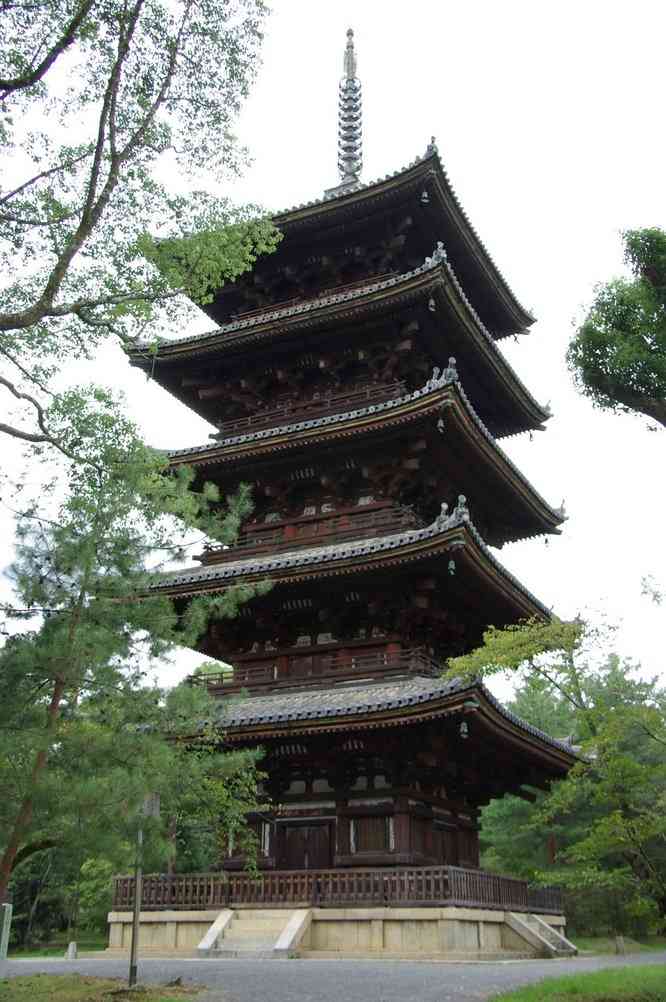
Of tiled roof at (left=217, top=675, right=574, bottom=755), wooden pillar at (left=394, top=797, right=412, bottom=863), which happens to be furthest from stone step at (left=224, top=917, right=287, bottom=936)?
tiled roof at (left=217, top=675, right=574, bottom=755)

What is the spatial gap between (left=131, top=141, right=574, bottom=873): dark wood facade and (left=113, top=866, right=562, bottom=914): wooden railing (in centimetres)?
43

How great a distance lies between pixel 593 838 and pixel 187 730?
9.50m

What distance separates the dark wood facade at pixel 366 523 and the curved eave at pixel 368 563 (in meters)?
0.05

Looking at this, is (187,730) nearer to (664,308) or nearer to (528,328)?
(664,308)

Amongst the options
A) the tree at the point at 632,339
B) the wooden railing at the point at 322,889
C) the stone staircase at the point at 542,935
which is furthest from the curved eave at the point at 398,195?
the stone staircase at the point at 542,935

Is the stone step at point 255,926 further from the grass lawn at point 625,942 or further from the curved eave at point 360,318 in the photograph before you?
the grass lawn at point 625,942

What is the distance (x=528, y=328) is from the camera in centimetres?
2702

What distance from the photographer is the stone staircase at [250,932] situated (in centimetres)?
1511

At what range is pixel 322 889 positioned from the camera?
16.1 m

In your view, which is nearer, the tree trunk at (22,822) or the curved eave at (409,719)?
the tree trunk at (22,822)

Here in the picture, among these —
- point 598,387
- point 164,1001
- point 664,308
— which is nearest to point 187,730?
point 164,1001

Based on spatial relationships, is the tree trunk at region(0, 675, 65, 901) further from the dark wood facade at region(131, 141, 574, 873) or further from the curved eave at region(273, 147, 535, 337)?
the curved eave at region(273, 147, 535, 337)

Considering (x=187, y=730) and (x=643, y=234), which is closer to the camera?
(x=187, y=730)

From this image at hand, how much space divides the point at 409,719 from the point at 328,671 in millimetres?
3323
